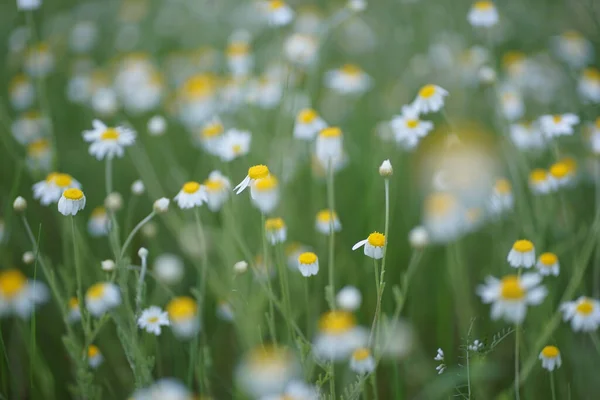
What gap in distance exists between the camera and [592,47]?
304cm

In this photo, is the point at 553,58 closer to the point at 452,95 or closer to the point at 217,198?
the point at 452,95

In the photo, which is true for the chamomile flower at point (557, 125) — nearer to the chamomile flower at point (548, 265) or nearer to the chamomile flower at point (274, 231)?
the chamomile flower at point (548, 265)

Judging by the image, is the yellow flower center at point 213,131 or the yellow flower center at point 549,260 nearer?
the yellow flower center at point 549,260

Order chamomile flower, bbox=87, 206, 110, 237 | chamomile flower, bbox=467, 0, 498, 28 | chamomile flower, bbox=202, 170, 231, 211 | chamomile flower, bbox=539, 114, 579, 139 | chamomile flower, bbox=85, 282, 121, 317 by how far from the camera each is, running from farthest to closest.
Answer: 1. chamomile flower, bbox=467, 0, 498, 28
2. chamomile flower, bbox=87, 206, 110, 237
3. chamomile flower, bbox=539, 114, 579, 139
4. chamomile flower, bbox=202, 170, 231, 211
5. chamomile flower, bbox=85, 282, 121, 317

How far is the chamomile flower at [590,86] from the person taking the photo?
2522 millimetres

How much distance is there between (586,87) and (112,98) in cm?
206

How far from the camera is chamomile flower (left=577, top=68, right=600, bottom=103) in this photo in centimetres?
252

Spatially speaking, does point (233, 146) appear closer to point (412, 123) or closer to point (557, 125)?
point (412, 123)

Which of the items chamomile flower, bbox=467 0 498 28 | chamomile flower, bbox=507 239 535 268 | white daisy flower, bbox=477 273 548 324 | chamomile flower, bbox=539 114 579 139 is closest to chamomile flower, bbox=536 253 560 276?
chamomile flower, bbox=507 239 535 268

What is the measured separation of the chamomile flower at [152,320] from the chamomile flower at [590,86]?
197cm

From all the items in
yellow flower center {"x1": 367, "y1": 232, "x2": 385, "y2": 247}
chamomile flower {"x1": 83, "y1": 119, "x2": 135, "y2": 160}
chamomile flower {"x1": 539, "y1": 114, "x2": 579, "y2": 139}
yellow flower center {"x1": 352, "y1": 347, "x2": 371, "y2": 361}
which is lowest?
yellow flower center {"x1": 352, "y1": 347, "x2": 371, "y2": 361}

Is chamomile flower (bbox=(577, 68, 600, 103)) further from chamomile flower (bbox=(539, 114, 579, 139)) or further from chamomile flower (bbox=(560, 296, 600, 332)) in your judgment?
chamomile flower (bbox=(560, 296, 600, 332))

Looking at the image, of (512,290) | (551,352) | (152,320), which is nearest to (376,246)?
(512,290)

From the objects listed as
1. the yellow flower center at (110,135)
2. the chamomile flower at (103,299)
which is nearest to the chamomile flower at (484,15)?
the yellow flower center at (110,135)
